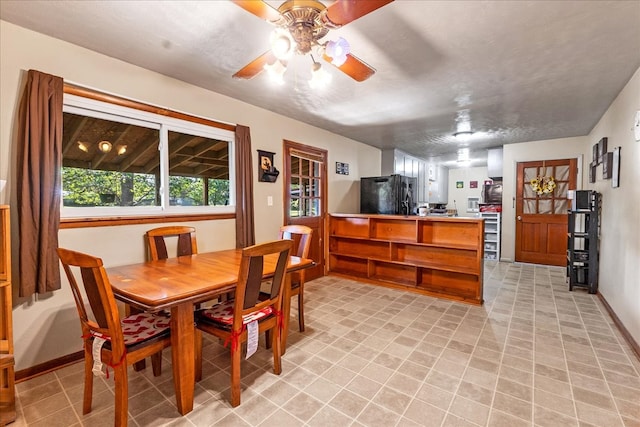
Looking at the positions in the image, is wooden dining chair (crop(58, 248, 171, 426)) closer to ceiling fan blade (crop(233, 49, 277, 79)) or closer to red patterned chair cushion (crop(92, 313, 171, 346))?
red patterned chair cushion (crop(92, 313, 171, 346))

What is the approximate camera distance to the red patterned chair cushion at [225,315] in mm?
1826

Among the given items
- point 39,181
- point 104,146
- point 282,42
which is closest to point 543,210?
point 282,42

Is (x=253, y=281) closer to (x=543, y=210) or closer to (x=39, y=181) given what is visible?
(x=39, y=181)

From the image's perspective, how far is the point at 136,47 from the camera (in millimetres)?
2197

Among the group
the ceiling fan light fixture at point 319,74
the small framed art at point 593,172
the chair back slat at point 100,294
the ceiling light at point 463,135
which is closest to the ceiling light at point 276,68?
the ceiling fan light fixture at point 319,74

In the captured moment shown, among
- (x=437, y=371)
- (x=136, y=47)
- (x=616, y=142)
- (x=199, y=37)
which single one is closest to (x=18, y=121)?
(x=136, y=47)

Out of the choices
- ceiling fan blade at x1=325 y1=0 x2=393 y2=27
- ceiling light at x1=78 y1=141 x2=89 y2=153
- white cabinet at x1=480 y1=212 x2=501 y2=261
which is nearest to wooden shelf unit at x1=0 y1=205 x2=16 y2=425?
ceiling light at x1=78 y1=141 x2=89 y2=153

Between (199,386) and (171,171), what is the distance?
1921 millimetres

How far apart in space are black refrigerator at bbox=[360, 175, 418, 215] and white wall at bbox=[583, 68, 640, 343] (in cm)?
261

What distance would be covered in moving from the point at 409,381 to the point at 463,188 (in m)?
8.91

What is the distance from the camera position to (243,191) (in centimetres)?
325

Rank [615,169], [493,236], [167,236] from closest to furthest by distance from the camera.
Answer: [167,236]
[615,169]
[493,236]

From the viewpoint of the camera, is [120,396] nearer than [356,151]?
Yes

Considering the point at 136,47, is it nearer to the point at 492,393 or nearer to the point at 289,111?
the point at 289,111
